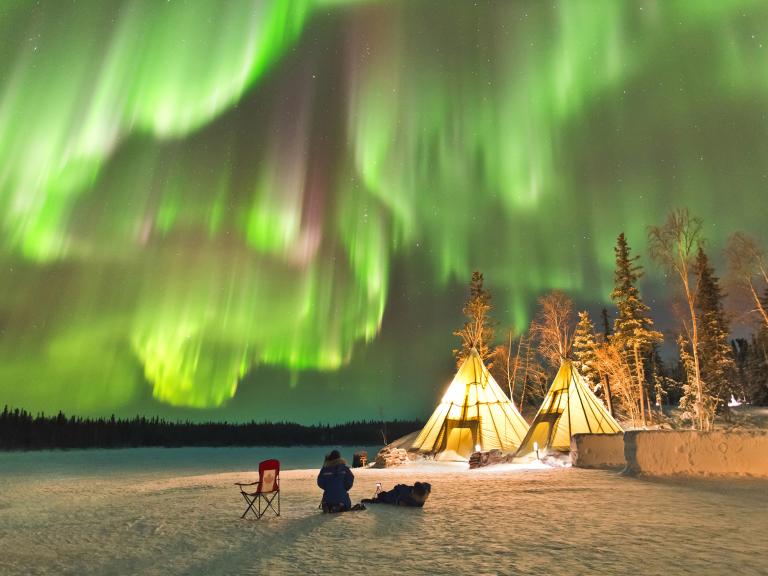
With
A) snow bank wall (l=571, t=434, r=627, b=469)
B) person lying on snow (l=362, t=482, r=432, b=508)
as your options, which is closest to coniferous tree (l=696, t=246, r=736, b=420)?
snow bank wall (l=571, t=434, r=627, b=469)

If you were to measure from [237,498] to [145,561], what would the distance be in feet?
22.2

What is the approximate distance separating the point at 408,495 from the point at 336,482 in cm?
151

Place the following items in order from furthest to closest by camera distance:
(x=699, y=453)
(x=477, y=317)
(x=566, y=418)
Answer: (x=477, y=317), (x=566, y=418), (x=699, y=453)

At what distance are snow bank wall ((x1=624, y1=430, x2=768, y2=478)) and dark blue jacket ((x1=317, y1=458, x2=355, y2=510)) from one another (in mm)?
9197

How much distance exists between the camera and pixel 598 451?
1870cm

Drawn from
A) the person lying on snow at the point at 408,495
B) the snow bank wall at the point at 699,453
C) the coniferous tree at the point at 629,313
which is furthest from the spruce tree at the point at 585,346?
the person lying on snow at the point at 408,495

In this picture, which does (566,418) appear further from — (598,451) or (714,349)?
(714,349)

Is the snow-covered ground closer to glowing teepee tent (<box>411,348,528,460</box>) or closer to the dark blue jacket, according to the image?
the dark blue jacket

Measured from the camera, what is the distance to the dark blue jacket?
10.0 m

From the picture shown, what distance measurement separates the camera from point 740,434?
1483cm

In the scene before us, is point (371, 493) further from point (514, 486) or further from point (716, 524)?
point (716, 524)

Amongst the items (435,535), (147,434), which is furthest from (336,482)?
(147,434)

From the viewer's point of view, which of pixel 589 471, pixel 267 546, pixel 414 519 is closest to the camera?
pixel 267 546

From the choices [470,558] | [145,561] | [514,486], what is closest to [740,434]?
[514,486]
